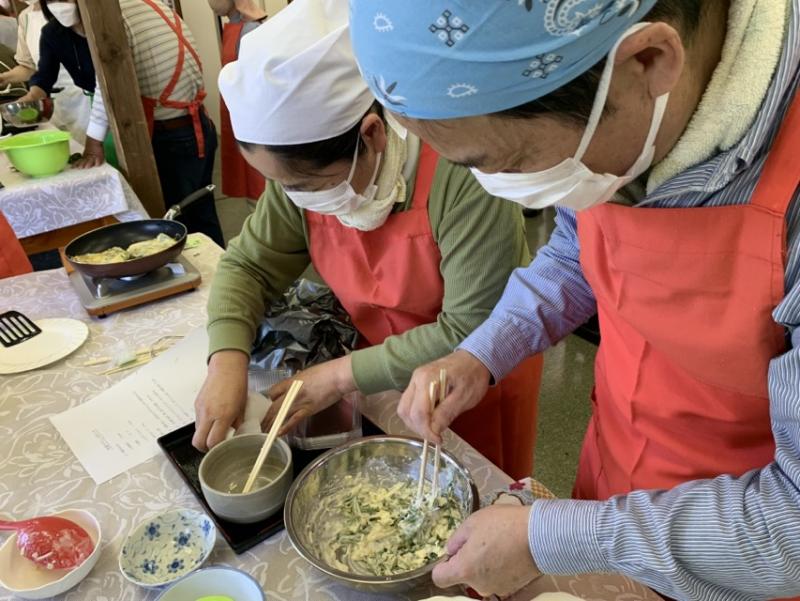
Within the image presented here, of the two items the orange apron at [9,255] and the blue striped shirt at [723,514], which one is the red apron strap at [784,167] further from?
the orange apron at [9,255]

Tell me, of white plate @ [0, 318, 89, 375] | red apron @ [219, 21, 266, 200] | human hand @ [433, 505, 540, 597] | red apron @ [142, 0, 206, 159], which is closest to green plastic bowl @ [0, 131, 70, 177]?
red apron @ [142, 0, 206, 159]

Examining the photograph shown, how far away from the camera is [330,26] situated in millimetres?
971

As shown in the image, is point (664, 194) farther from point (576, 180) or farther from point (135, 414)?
point (135, 414)

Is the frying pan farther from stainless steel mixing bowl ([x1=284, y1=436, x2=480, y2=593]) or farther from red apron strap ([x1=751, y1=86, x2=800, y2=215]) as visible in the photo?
red apron strap ([x1=751, y1=86, x2=800, y2=215])

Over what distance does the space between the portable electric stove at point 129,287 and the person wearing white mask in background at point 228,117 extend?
1.95 meters

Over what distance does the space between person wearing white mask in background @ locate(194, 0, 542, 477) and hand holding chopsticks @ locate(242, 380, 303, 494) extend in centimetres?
4

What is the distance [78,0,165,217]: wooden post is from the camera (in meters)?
2.19

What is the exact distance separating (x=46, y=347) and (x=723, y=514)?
1320 mm

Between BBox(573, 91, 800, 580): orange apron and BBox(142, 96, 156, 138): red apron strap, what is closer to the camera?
BBox(573, 91, 800, 580): orange apron

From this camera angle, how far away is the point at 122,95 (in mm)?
2332

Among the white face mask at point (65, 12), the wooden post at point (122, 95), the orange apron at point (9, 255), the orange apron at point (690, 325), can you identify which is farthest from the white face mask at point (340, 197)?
the white face mask at point (65, 12)

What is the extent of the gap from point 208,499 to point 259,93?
62 centimetres

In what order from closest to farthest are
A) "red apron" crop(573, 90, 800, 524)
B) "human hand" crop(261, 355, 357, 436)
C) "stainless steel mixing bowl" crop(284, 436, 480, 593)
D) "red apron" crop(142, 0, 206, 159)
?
1. "red apron" crop(573, 90, 800, 524)
2. "stainless steel mixing bowl" crop(284, 436, 480, 593)
3. "human hand" crop(261, 355, 357, 436)
4. "red apron" crop(142, 0, 206, 159)

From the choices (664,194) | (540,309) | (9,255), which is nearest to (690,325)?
(664,194)
